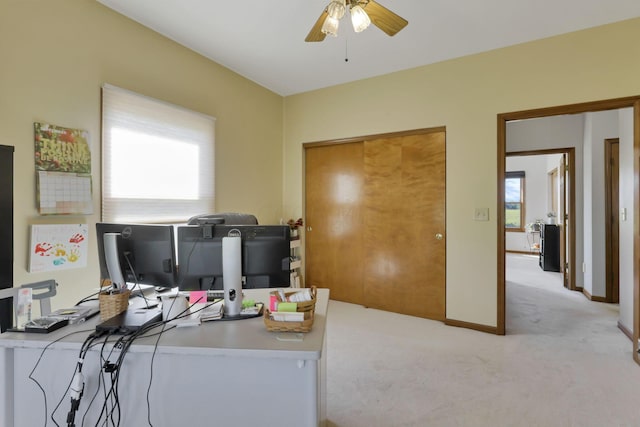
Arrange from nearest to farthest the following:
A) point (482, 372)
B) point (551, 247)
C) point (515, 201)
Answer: point (482, 372) < point (551, 247) < point (515, 201)

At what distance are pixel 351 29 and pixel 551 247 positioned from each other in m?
5.63

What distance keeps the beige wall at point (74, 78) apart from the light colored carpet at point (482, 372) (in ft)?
6.65

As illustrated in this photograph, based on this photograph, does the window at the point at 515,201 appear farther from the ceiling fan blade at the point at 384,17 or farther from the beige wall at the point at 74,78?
the beige wall at the point at 74,78

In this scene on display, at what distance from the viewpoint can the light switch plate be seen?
3047 mm

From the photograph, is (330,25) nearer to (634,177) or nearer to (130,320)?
(130,320)

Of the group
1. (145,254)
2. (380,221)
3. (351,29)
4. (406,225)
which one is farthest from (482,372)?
(351,29)

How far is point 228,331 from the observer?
1.28 meters

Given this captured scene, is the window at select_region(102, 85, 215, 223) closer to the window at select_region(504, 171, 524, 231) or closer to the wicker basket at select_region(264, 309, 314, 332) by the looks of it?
the wicker basket at select_region(264, 309, 314, 332)

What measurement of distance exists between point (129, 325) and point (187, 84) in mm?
2467

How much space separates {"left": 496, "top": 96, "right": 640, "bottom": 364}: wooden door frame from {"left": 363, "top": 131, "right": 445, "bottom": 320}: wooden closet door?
525 millimetres

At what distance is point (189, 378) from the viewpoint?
1219 millimetres

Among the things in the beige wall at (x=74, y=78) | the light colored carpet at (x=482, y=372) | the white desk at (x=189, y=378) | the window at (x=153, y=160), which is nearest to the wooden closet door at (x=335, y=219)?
the light colored carpet at (x=482, y=372)

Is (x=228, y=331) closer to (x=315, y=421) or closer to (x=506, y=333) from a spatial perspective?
(x=315, y=421)

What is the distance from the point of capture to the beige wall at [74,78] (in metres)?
1.90
